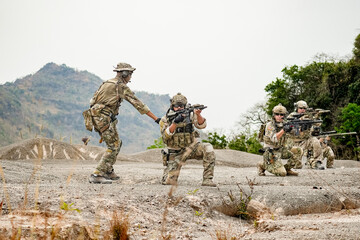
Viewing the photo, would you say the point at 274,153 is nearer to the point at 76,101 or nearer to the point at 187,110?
the point at 187,110

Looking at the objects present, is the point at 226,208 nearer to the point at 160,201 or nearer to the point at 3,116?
the point at 160,201

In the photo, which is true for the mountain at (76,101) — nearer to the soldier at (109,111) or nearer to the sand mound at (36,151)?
the sand mound at (36,151)

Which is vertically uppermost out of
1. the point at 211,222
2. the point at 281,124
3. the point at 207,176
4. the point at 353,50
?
the point at 353,50

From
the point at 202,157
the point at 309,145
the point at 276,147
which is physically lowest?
the point at 202,157

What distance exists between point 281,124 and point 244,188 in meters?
2.99

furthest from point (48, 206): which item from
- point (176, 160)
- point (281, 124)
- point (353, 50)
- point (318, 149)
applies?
point (353, 50)

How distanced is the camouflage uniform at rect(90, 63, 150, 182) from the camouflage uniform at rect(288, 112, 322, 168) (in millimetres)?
5667

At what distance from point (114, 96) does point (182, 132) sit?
1.36m

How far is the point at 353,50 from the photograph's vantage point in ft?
82.8

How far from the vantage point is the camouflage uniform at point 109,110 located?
7.04 m

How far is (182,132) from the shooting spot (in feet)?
22.1

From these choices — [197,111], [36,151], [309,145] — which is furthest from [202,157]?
[36,151]

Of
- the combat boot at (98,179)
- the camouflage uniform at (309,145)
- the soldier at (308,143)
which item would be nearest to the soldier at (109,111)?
the combat boot at (98,179)

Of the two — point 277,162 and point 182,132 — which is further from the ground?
point 182,132
